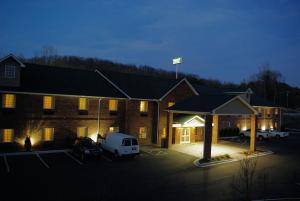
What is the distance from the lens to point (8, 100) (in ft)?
90.3

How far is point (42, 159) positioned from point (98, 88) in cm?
1152

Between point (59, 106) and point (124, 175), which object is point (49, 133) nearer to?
point (59, 106)

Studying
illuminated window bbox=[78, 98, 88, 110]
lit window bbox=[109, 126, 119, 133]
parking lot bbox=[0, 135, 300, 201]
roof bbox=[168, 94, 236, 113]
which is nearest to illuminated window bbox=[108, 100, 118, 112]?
lit window bbox=[109, 126, 119, 133]

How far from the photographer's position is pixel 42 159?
82.9 feet

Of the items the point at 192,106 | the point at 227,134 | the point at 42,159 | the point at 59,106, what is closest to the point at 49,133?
the point at 59,106

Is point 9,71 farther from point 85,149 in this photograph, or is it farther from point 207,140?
point 207,140

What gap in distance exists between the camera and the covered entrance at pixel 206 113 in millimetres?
28938

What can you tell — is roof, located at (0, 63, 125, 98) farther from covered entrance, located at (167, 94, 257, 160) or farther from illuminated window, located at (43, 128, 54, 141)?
covered entrance, located at (167, 94, 257, 160)

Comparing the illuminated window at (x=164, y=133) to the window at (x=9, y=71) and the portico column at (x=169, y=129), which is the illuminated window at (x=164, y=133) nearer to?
the portico column at (x=169, y=129)

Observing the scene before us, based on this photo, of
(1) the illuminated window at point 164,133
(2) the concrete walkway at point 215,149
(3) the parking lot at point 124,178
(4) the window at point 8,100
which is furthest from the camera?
(1) the illuminated window at point 164,133

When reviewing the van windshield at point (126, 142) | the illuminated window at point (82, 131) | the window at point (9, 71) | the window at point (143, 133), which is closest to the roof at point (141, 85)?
the window at point (143, 133)

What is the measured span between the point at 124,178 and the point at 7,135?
13454mm

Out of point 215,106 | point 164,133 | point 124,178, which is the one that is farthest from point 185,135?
point 124,178

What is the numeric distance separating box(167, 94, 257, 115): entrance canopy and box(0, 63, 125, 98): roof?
24.8 feet
